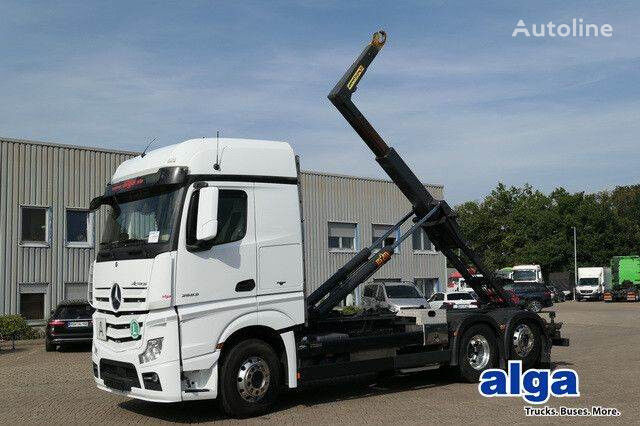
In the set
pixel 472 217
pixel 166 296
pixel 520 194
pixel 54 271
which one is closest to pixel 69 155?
pixel 54 271

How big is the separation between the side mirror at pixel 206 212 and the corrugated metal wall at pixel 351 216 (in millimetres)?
22183

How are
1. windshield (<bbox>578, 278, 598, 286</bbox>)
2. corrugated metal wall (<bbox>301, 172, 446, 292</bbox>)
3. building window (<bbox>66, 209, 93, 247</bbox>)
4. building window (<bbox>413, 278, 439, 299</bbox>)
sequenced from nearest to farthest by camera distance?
building window (<bbox>66, 209, 93, 247</bbox>) < corrugated metal wall (<bbox>301, 172, 446, 292</bbox>) < building window (<bbox>413, 278, 439, 299</bbox>) < windshield (<bbox>578, 278, 598, 286</bbox>)

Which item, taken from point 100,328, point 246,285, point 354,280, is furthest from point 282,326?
point 100,328

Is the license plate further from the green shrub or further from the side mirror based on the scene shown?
the green shrub

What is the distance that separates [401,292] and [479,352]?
1329cm

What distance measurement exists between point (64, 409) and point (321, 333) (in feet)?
12.3

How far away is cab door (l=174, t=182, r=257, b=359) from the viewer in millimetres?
8625

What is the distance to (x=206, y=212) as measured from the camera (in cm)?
862

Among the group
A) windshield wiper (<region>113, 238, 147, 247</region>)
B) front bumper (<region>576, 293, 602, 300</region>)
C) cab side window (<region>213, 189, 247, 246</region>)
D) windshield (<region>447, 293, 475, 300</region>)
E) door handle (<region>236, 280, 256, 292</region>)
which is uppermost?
cab side window (<region>213, 189, 247, 246</region>)

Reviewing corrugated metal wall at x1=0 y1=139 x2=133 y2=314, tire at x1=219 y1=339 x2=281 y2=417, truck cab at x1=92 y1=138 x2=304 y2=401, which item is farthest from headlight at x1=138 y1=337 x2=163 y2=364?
corrugated metal wall at x1=0 y1=139 x2=133 y2=314

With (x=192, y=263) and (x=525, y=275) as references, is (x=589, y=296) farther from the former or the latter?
(x=192, y=263)

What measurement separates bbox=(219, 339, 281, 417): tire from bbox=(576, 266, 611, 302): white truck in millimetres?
52724

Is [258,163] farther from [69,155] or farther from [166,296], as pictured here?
[69,155]

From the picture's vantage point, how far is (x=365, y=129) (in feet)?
37.1
